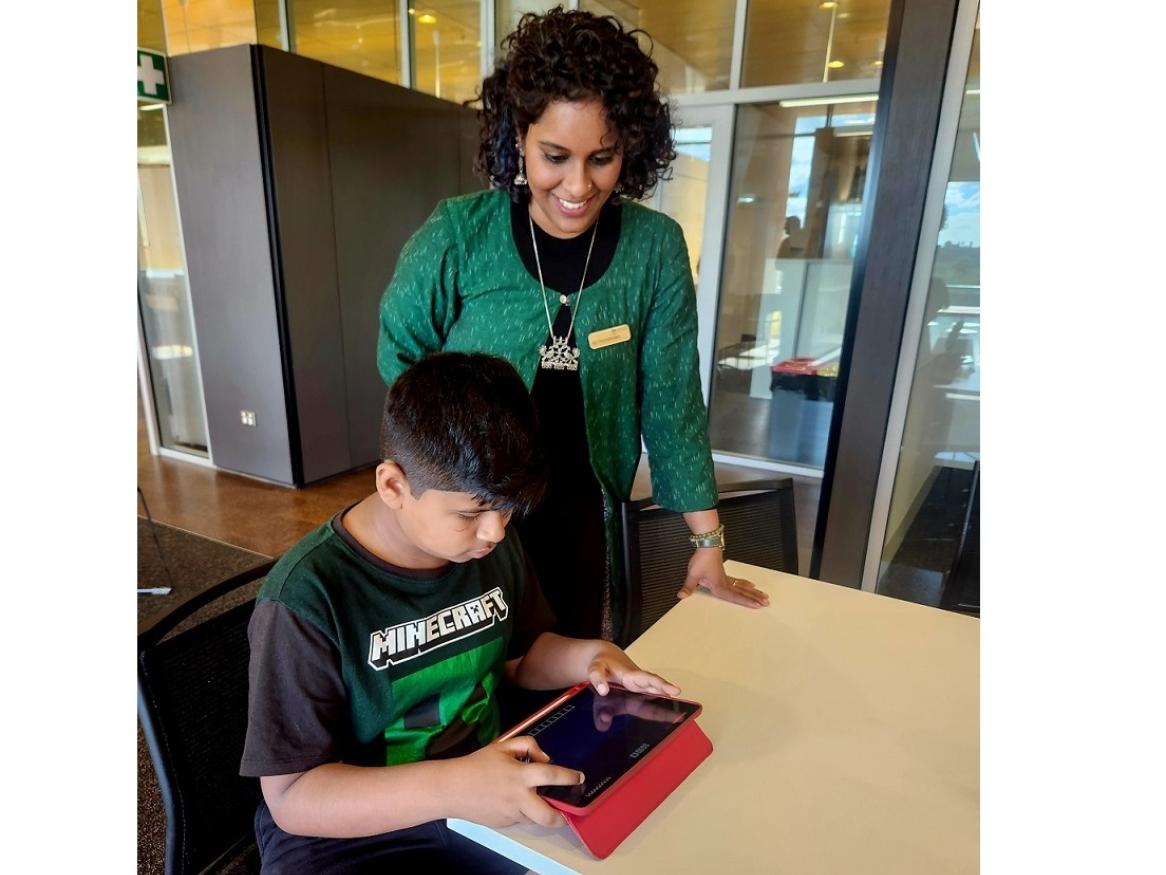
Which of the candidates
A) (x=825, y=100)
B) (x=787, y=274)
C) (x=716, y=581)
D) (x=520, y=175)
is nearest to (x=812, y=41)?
(x=825, y=100)

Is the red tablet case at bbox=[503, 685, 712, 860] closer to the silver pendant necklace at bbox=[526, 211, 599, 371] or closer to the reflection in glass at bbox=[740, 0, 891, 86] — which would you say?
the silver pendant necklace at bbox=[526, 211, 599, 371]

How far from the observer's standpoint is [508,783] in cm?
68

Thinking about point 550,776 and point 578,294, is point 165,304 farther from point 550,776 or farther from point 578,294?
point 550,776

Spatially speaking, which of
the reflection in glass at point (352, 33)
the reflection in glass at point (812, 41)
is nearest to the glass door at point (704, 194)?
the reflection in glass at point (812, 41)

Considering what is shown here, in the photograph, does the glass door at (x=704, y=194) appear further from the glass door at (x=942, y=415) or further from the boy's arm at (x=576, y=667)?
the boy's arm at (x=576, y=667)

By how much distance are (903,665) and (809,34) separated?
162 inches

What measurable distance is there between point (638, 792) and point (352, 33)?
554 cm

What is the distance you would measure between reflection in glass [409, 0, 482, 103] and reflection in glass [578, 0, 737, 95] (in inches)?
34.4

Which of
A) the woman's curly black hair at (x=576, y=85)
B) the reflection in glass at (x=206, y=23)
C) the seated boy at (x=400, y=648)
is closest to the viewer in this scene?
the seated boy at (x=400, y=648)

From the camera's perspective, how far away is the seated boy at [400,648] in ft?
2.60
